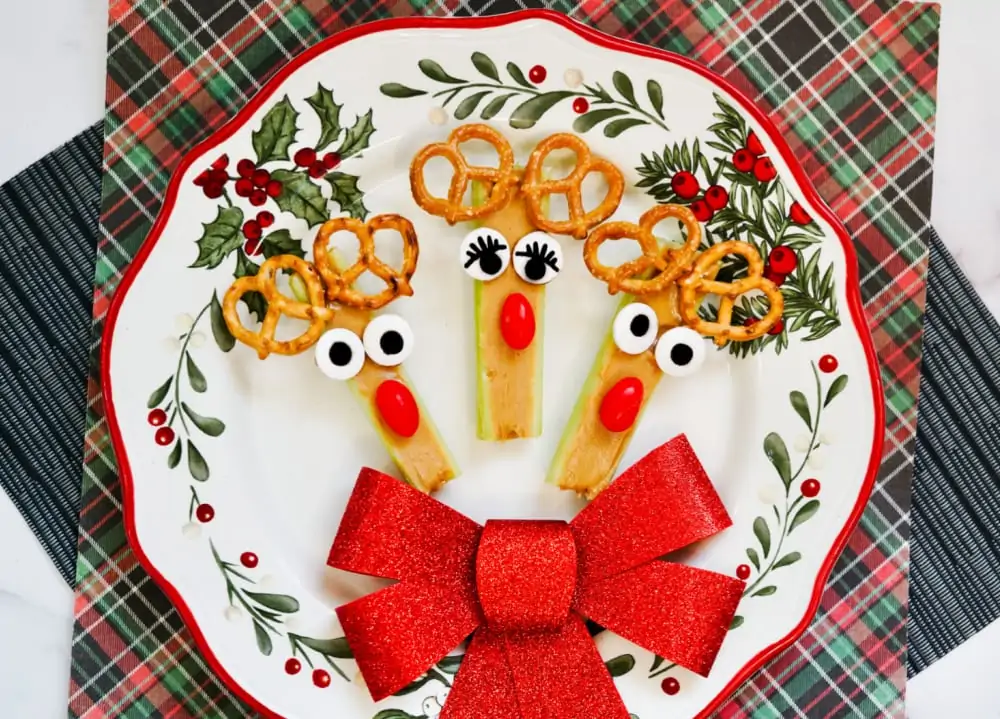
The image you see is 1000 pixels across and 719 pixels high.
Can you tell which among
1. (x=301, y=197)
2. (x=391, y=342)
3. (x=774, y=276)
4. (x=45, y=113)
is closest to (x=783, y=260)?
(x=774, y=276)

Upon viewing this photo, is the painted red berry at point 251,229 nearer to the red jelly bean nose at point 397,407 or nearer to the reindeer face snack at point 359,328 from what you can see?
the reindeer face snack at point 359,328

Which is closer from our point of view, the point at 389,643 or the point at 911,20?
the point at 389,643

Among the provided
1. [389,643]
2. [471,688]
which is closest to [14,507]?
[389,643]

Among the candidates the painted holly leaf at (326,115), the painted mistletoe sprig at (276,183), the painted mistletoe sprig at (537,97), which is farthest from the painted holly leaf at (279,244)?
the painted mistletoe sprig at (537,97)

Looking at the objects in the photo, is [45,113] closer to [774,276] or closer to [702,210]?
[702,210]

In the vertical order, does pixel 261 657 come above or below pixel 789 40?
below

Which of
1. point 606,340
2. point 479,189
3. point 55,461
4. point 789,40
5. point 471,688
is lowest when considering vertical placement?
point 471,688

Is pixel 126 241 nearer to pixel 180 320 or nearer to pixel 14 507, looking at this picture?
pixel 180 320
